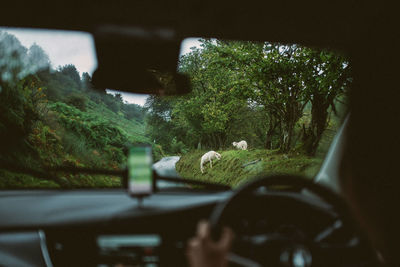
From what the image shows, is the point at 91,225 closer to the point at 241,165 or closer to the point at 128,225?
the point at 128,225

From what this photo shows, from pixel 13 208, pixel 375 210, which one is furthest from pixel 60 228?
pixel 375 210

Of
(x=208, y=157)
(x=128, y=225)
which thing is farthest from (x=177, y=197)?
(x=208, y=157)

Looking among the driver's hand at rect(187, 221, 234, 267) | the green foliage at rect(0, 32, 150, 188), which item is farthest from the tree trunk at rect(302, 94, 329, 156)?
the driver's hand at rect(187, 221, 234, 267)

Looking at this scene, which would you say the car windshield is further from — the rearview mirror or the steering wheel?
the steering wheel

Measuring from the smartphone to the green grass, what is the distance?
2877mm

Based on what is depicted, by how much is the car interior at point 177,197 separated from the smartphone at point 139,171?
0.08 metres

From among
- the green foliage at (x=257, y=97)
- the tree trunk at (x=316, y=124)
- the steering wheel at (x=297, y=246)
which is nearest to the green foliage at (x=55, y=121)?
the steering wheel at (x=297, y=246)

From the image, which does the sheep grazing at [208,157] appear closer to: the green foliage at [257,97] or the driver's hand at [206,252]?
the green foliage at [257,97]

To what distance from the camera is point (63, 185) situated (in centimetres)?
206

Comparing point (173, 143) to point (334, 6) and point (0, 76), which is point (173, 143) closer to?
point (0, 76)

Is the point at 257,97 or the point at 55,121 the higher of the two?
the point at 257,97

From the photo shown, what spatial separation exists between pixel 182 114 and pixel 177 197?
3156mm

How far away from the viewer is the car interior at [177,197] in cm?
157

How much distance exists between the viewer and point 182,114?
4996mm
